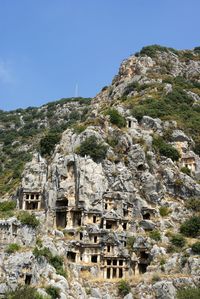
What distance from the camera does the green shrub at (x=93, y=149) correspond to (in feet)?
242

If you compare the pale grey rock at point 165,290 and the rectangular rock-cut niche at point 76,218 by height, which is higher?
the rectangular rock-cut niche at point 76,218

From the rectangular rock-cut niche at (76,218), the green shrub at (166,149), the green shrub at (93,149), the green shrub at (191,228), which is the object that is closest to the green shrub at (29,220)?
the rectangular rock-cut niche at (76,218)

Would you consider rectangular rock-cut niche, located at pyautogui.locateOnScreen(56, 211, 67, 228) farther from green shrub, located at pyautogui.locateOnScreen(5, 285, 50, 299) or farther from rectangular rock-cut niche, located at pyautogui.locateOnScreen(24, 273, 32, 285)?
green shrub, located at pyautogui.locateOnScreen(5, 285, 50, 299)

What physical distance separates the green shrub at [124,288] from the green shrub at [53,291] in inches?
353

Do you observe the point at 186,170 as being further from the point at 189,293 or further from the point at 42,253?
the point at 42,253

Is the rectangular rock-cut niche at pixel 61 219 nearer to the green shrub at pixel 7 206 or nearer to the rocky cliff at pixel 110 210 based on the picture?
the rocky cliff at pixel 110 210

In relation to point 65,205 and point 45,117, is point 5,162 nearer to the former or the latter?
point 45,117

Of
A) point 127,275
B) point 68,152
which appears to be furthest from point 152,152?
point 127,275

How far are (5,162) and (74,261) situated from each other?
6186 centimetres

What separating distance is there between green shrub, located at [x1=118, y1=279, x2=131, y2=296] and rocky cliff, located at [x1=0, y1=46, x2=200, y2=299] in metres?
0.13

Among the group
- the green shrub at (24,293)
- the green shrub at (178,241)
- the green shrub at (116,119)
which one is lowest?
the green shrub at (24,293)

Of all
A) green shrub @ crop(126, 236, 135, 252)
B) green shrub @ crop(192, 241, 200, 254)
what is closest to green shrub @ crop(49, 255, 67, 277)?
green shrub @ crop(126, 236, 135, 252)

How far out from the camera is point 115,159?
7594cm

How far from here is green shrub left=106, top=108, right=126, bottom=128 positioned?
83.7 meters
